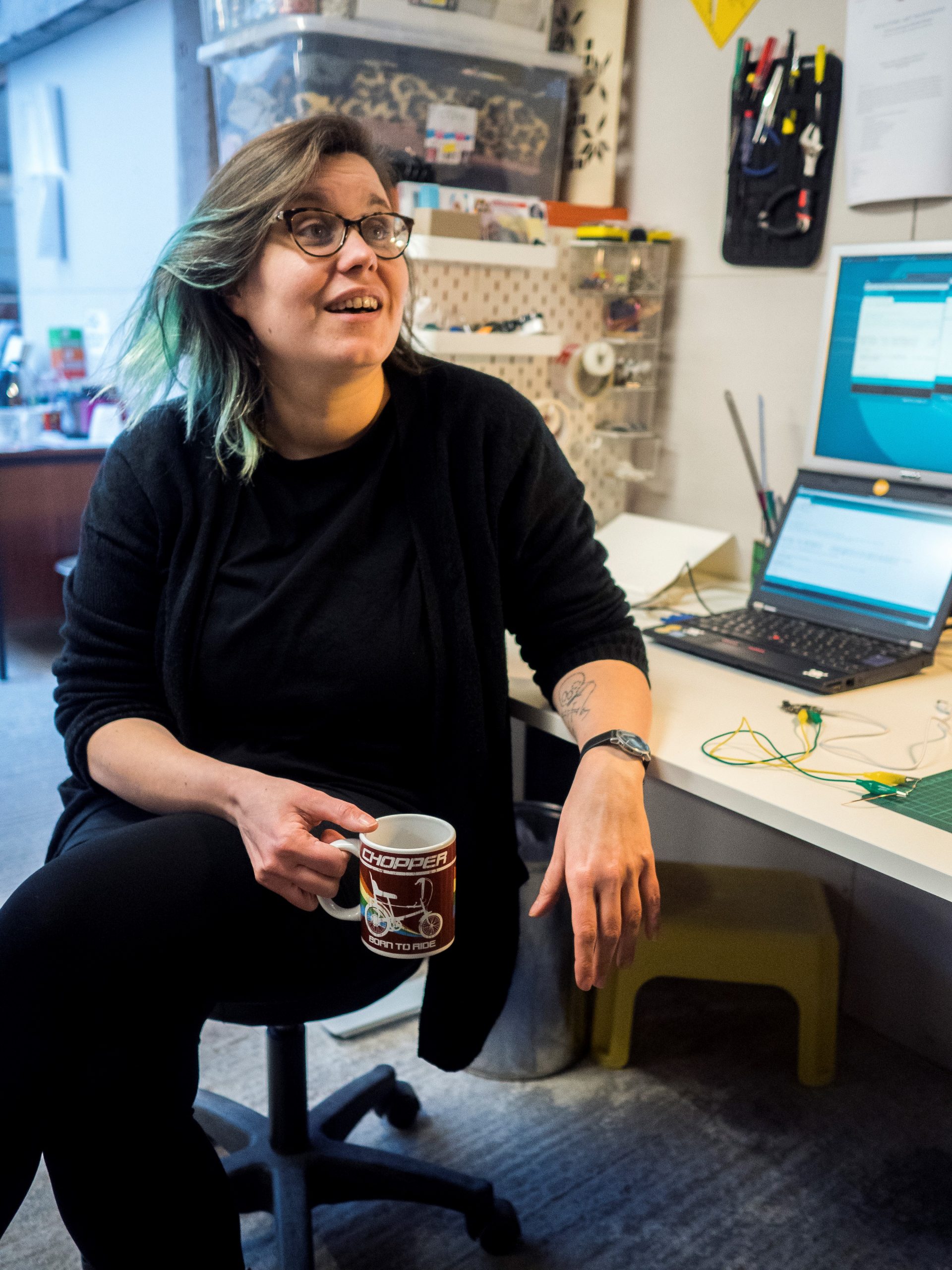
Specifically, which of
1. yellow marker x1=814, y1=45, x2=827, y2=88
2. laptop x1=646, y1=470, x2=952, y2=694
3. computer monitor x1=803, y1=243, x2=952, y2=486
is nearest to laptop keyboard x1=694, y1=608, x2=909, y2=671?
laptop x1=646, y1=470, x2=952, y2=694

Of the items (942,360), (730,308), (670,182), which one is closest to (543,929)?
(942,360)

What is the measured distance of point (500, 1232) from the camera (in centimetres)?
137

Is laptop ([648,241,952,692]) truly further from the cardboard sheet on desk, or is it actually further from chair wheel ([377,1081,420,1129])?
chair wheel ([377,1081,420,1129])

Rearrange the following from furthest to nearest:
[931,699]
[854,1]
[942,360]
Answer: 1. [854,1]
2. [942,360]
3. [931,699]

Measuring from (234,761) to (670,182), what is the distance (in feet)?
4.59

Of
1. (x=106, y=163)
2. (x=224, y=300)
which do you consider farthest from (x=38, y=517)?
(x=224, y=300)

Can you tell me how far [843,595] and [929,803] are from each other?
560 mm

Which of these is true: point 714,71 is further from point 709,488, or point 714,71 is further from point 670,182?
point 709,488

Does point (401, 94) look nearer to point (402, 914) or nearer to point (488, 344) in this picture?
point (488, 344)

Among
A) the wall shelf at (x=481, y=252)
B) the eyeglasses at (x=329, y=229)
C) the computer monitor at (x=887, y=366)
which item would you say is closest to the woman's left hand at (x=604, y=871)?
the eyeglasses at (x=329, y=229)

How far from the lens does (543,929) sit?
1.66 m

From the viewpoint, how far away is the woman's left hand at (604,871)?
1.02 metres

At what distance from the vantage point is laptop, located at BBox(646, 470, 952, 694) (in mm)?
1418

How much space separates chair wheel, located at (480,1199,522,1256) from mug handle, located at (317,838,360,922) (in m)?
0.59
